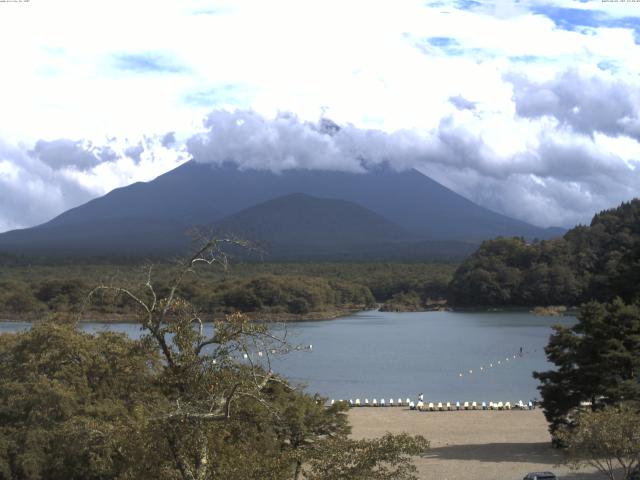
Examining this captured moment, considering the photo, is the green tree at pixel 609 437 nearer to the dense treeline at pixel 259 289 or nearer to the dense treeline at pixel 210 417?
the dense treeline at pixel 210 417

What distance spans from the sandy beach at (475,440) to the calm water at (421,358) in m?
2.94

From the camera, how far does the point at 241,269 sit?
93.9m

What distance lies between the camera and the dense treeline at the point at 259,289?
2542 inches

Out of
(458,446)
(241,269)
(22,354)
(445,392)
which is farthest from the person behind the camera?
(241,269)

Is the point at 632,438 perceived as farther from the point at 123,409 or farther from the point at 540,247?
the point at 540,247

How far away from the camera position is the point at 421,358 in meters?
41.0

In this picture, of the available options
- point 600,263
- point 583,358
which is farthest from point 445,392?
point 600,263

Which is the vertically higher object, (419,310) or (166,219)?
(166,219)

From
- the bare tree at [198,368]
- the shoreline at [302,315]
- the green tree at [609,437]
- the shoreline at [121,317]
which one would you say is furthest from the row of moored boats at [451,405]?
the shoreline at [121,317]

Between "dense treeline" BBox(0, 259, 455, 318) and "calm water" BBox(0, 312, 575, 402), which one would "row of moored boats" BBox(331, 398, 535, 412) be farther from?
"dense treeline" BBox(0, 259, 455, 318)

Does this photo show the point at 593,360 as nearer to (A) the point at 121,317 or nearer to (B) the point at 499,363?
(B) the point at 499,363

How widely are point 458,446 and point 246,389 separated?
43.0 feet

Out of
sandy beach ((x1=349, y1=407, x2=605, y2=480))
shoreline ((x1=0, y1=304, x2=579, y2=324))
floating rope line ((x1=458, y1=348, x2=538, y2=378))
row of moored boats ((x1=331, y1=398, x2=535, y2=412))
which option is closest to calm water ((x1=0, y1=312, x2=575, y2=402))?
floating rope line ((x1=458, y1=348, x2=538, y2=378))

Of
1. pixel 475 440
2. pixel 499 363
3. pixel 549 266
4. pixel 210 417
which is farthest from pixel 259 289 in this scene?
pixel 210 417
